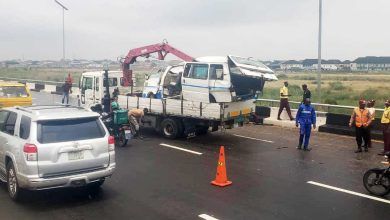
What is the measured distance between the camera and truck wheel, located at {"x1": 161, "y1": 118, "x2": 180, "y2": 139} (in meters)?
15.3

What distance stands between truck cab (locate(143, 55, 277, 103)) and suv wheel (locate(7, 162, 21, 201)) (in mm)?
7926

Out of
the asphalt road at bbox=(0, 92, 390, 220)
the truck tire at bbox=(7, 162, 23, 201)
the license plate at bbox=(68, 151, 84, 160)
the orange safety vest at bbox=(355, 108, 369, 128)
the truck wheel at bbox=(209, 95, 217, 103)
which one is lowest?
the asphalt road at bbox=(0, 92, 390, 220)

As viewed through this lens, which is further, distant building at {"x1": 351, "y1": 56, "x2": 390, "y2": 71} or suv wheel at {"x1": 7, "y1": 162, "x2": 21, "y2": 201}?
distant building at {"x1": 351, "y1": 56, "x2": 390, "y2": 71}

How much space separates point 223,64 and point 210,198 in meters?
6.89

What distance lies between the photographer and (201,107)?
14.6 metres

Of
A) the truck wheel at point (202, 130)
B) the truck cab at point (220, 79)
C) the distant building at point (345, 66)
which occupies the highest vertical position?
the distant building at point (345, 66)

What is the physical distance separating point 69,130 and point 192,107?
7233mm

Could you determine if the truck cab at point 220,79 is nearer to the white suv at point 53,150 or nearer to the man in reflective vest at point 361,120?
the man in reflective vest at point 361,120

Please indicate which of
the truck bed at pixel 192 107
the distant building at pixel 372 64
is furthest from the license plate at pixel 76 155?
the distant building at pixel 372 64

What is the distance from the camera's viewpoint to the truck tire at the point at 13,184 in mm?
7942

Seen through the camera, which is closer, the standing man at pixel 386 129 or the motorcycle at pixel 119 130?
the standing man at pixel 386 129

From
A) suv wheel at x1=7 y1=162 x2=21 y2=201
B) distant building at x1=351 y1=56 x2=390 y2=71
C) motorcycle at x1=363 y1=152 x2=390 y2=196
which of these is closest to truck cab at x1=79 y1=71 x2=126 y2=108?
suv wheel at x1=7 y1=162 x2=21 y2=201

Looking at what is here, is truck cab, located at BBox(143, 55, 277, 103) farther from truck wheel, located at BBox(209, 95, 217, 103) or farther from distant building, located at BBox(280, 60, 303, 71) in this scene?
distant building, located at BBox(280, 60, 303, 71)

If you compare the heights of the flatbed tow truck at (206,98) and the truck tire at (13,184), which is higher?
the flatbed tow truck at (206,98)
